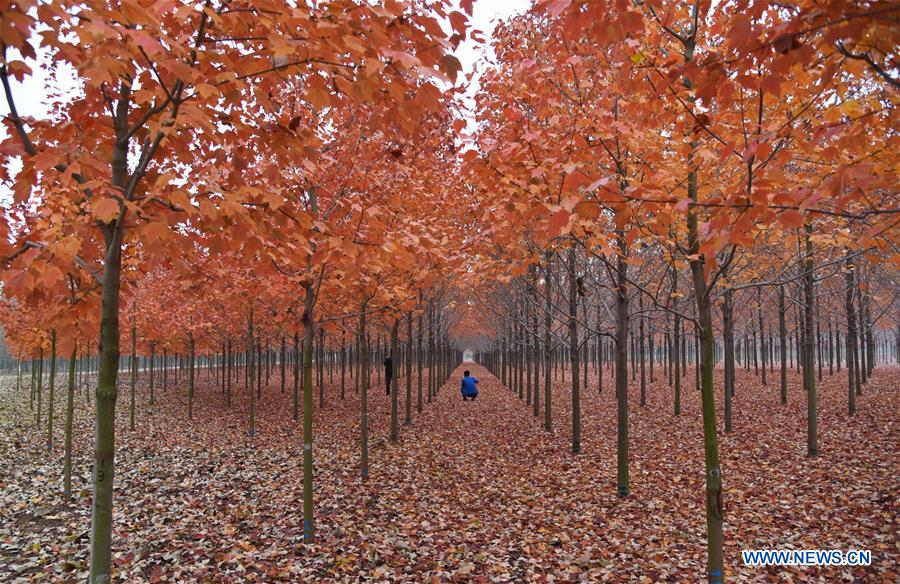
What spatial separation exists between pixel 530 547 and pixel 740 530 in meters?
2.91

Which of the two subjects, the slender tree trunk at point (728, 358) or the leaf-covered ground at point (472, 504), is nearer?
the leaf-covered ground at point (472, 504)

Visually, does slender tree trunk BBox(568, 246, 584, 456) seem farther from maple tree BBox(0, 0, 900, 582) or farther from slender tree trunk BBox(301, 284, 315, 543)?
slender tree trunk BBox(301, 284, 315, 543)

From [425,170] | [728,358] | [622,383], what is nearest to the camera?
[622,383]

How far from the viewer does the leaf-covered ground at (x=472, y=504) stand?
5.81 metres

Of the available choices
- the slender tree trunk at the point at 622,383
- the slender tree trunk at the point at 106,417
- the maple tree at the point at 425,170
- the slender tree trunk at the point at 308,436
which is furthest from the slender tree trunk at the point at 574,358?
the slender tree trunk at the point at 106,417

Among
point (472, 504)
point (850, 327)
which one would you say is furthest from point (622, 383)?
point (850, 327)

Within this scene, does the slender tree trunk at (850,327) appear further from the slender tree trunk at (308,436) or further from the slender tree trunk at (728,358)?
the slender tree trunk at (308,436)

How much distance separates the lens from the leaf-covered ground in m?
5.81

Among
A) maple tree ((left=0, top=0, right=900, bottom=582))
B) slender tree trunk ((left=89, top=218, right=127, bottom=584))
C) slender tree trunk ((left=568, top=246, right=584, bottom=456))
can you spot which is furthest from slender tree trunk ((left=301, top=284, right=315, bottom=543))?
slender tree trunk ((left=568, top=246, right=584, bottom=456))

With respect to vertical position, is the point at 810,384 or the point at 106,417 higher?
the point at 106,417

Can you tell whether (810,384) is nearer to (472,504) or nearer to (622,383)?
(622,383)

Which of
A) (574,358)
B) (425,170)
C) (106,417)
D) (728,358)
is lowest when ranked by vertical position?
(728,358)

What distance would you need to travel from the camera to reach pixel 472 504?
8008 mm

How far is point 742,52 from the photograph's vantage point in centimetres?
261
